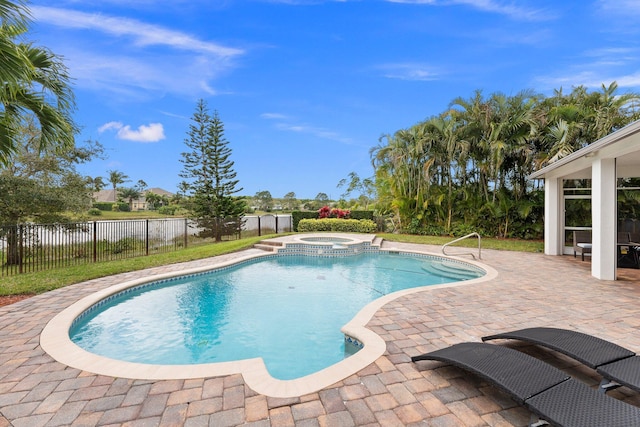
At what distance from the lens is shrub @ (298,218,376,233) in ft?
53.4

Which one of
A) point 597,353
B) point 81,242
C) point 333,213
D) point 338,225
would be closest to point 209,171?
point 333,213

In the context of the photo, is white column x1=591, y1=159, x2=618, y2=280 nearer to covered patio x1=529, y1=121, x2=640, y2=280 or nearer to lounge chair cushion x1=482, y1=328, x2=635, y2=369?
covered patio x1=529, y1=121, x2=640, y2=280

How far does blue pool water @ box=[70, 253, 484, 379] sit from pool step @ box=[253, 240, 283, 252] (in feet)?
8.17

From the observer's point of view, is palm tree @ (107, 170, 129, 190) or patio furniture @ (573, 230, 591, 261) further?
palm tree @ (107, 170, 129, 190)

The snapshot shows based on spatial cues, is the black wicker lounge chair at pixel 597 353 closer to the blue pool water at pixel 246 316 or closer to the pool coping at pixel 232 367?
the pool coping at pixel 232 367

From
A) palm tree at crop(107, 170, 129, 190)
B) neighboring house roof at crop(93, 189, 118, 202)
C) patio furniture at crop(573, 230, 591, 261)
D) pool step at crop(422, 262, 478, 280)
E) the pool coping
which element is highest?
palm tree at crop(107, 170, 129, 190)

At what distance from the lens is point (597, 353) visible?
2541mm

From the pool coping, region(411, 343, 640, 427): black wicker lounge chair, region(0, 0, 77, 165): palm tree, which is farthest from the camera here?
region(0, 0, 77, 165): palm tree

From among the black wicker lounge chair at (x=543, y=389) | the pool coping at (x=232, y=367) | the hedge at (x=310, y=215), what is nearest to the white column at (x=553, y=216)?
the pool coping at (x=232, y=367)

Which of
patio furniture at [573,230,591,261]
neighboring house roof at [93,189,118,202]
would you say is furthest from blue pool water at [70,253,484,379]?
neighboring house roof at [93,189,118,202]

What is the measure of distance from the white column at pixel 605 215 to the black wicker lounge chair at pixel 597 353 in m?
4.37

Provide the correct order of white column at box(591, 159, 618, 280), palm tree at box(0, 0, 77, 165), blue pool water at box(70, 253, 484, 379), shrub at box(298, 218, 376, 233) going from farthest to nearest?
shrub at box(298, 218, 376, 233) → white column at box(591, 159, 618, 280) → palm tree at box(0, 0, 77, 165) → blue pool water at box(70, 253, 484, 379)

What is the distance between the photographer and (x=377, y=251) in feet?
36.8

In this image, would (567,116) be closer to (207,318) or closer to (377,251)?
(377,251)
